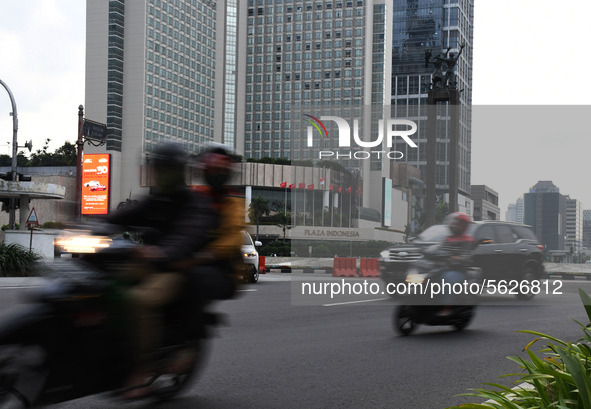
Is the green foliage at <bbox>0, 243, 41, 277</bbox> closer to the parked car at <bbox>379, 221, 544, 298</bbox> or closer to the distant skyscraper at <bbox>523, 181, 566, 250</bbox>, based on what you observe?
the parked car at <bbox>379, 221, 544, 298</bbox>

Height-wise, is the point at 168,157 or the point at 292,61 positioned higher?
the point at 292,61

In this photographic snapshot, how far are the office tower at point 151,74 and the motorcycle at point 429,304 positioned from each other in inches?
3441

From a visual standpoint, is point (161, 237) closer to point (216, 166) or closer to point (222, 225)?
point (222, 225)

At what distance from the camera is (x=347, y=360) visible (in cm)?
668

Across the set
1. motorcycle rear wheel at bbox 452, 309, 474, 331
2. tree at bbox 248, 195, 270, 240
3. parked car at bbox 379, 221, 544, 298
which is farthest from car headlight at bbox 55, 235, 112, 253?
tree at bbox 248, 195, 270, 240

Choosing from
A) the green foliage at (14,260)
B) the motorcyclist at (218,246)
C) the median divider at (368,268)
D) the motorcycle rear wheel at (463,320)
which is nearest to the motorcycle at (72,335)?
the motorcyclist at (218,246)

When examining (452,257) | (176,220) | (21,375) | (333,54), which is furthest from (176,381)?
(333,54)

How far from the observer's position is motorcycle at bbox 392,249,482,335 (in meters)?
8.09

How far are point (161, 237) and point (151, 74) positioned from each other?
365 feet

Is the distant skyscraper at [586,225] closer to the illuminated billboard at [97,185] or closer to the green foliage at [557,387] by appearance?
the green foliage at [557,387]

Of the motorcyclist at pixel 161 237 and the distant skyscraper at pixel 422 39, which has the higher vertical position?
the distant skyscraper at pixel 422 39

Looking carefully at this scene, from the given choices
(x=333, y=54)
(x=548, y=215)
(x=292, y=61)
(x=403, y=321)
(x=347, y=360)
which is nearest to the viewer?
(x=347, y=360)

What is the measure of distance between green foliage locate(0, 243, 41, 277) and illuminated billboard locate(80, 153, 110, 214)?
41010 mm

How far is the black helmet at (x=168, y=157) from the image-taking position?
4387 mm
